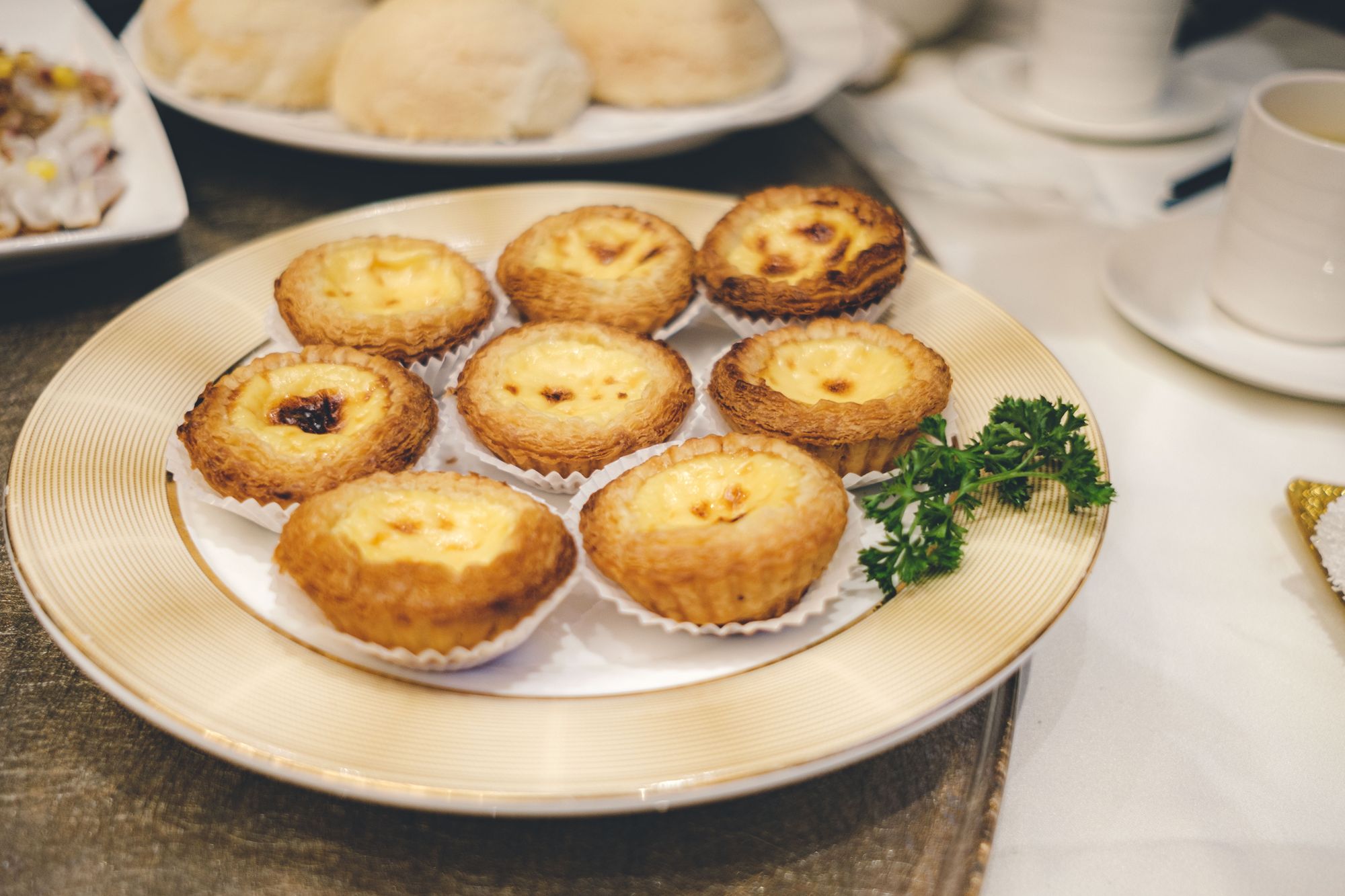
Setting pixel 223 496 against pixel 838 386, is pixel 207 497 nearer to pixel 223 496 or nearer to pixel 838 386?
pixel 223 496

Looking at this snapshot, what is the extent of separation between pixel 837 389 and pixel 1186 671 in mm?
920

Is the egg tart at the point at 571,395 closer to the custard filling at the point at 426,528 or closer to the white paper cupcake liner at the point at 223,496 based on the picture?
the white paper cupcake liner at the point at 223,496

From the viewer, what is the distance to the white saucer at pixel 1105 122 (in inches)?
142

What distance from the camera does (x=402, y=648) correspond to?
5.43 ft

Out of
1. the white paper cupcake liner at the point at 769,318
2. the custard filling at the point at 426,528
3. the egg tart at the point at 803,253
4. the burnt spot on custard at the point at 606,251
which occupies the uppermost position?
the egg tart at the point at 803,253

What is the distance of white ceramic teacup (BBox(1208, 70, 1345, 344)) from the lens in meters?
2.35

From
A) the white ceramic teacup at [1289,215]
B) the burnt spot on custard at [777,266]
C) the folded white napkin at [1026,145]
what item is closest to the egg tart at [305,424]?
the burnt spot on custard at [777,266]

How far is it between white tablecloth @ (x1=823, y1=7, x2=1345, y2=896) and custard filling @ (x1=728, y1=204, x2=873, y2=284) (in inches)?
27.5

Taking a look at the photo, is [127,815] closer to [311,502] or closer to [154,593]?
[154,593]

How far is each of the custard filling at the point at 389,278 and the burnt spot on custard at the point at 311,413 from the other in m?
0.40

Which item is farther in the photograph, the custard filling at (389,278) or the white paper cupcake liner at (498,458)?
the custard filling at (389,278)

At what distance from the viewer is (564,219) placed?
2742 mm

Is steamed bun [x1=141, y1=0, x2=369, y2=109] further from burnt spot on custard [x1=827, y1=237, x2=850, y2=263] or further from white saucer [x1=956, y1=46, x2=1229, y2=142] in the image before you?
white saucer [x1=956, y1=46, x2=1229, y2=142]

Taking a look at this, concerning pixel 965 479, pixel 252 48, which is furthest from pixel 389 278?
pixel 965 479
